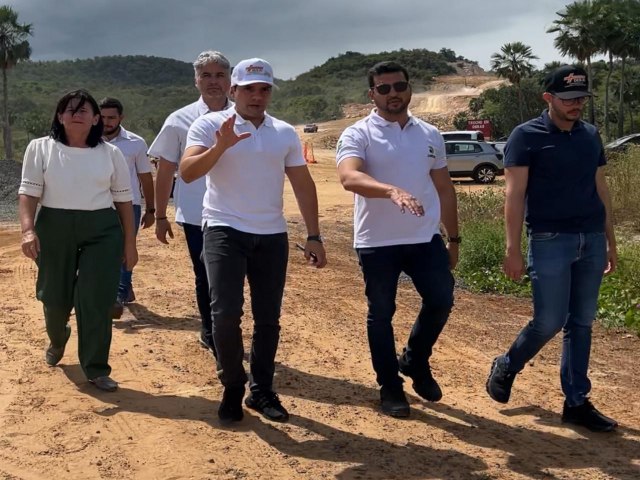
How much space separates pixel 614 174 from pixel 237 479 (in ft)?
35.5

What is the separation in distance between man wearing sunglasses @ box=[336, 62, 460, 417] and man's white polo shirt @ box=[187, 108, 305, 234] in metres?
0.36

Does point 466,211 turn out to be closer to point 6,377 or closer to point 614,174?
point 614,174

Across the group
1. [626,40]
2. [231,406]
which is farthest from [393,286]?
[626,40]

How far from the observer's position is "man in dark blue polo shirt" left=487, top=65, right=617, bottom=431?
4559mm

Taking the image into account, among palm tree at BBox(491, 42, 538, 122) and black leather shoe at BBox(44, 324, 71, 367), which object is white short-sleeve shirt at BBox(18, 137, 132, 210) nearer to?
black leather shoe at BBox(44, 324, 71, 367)

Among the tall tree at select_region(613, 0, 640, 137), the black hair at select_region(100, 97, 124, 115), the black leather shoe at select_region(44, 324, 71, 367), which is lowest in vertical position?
the black leather shoe at select_region(44, 324, 71, 367)

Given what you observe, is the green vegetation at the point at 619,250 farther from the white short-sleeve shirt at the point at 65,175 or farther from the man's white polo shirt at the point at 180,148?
the white short-sleeve shirt at the point at 65,175

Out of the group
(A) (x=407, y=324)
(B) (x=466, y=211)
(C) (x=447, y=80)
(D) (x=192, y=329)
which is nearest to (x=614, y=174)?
(B) (x=466, y=211)

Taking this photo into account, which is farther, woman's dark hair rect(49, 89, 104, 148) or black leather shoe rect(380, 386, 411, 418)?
woman's dark hair rect(49, 89, 104, 148)

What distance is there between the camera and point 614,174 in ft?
44.0

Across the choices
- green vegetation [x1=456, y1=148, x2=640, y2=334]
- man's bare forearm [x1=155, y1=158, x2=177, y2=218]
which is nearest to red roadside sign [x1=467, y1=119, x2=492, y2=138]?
green vegetation [x1=456, y1=148, x2=640, y2=334]

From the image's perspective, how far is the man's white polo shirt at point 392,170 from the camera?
471 cm

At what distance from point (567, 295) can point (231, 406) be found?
1.85 meters

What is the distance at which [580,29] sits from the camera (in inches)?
1964
